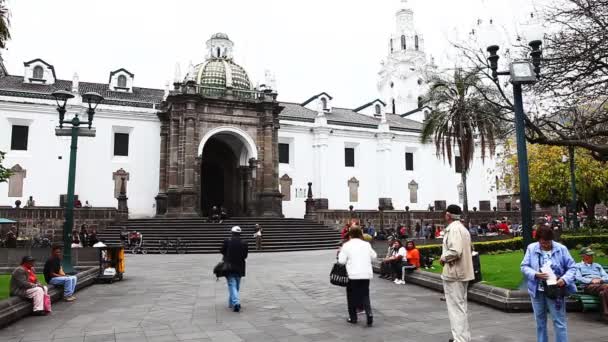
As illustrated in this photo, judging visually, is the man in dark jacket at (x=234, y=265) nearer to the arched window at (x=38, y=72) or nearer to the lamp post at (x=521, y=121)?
the lamp post at (x=521, y=121)

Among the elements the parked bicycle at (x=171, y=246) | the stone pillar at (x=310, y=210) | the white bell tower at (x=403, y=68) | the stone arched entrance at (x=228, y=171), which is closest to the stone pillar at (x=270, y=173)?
the stone arched entrance at (x=228, y=171)

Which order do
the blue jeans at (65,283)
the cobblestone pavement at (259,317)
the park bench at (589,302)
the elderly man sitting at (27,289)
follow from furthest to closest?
the blue jeans at (65,283) < the elderly man sitting at (27,289) < the park bench at (589,302) < the cobblestone pavement at (259,317)

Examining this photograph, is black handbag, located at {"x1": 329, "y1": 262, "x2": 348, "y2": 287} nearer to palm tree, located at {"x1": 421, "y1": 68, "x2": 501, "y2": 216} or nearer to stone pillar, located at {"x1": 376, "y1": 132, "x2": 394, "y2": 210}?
palm tree, located at {"x1": 421, "y1": 68, "x2": 501, "y2": 216}

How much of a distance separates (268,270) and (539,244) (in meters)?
10.4

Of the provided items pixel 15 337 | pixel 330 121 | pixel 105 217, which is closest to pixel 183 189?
pixel 105 217

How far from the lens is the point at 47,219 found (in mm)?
24625

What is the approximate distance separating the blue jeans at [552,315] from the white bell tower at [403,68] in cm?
5136

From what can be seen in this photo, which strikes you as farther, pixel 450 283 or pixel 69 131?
pixel 69 131

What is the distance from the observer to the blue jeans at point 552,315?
5.02 m

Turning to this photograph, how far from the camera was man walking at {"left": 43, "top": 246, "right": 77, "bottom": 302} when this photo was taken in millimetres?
9508

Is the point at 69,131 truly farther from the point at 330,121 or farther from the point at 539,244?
the point at 330,121

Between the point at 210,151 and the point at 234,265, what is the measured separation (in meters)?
27.7

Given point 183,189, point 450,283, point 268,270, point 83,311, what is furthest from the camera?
point 183,189

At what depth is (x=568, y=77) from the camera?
9.92 m
